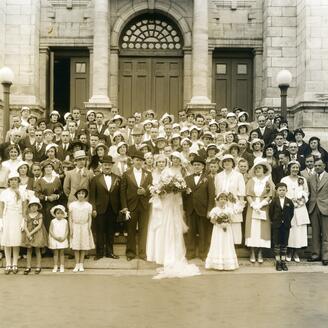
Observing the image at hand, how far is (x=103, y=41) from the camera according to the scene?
59.8ft

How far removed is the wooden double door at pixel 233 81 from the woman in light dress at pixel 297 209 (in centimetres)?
853

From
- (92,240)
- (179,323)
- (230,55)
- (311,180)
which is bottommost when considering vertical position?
(179,323)

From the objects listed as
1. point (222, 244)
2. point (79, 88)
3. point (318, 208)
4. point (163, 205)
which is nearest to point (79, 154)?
point (163, 205)

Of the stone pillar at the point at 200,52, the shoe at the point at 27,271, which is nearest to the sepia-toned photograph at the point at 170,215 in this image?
the shoe at the point at 27,271

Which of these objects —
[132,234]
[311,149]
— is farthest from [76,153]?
[311,149]

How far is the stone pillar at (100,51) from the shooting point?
59.4 feet

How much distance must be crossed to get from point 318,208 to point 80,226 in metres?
4.70

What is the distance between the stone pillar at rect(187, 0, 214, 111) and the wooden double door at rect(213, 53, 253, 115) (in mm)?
1275

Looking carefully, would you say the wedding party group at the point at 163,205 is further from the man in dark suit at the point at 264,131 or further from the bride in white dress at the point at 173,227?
the man in dark suit at the point at 264,131

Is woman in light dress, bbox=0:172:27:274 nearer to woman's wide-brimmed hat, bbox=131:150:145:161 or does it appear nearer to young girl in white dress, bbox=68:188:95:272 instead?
young girl in white dress, bbox=68:188:95:272

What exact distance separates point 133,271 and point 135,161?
83.5 inches

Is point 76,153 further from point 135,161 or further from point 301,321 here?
point 301,321

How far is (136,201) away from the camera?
11.0 m

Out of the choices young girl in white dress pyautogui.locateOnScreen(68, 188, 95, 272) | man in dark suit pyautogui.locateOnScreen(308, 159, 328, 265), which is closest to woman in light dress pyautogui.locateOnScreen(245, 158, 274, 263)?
man in dark suit pyautogui.locateOnScreen(308, 159, 328, 265)
